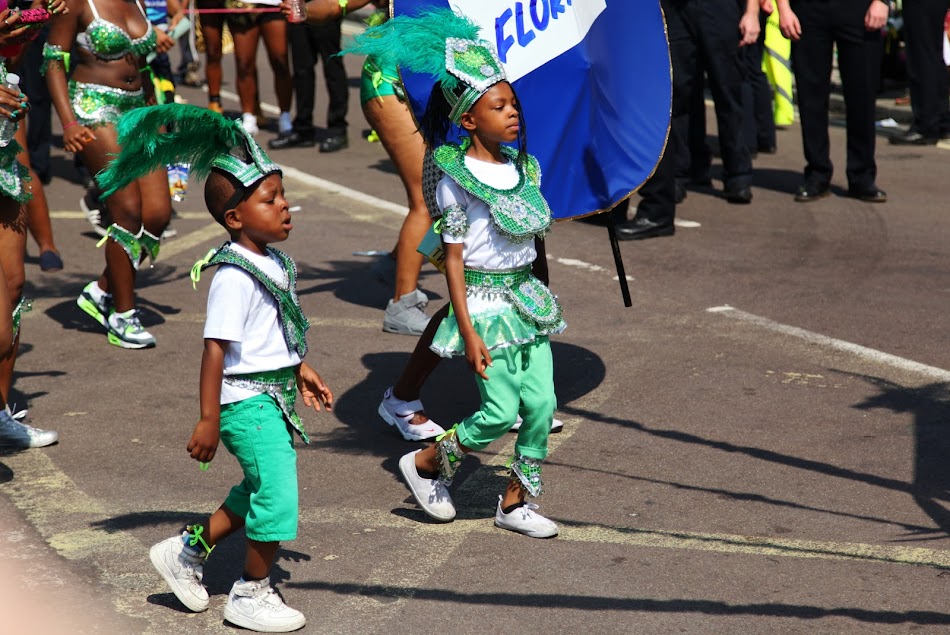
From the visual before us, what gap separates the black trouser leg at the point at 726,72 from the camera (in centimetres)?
946

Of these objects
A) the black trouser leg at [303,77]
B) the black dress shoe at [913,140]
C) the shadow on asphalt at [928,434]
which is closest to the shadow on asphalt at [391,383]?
the shadow on asphalt at [928,434]

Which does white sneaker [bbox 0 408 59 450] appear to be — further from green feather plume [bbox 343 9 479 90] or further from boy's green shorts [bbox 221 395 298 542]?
green feather plume [bbox 343 9 479 90]

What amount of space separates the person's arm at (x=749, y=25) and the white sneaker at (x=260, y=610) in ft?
22.6

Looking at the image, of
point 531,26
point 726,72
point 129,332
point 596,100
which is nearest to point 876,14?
point 726,72

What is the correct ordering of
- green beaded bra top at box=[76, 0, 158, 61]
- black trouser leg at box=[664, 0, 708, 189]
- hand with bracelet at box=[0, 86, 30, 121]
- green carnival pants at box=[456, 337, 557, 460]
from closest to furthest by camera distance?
green carnival pants at box=[456, 337, 557, 460], hand with bracelet at box=[0, 86, 30, 121], green beaded bra top at box=[76, 0, 158, 61], black trouser leg at box=[664, 0, 708, 189]

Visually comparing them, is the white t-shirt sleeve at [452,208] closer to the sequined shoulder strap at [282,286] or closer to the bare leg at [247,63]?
the sequined shoulder strap at [282,286]

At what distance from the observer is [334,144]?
1232 centimetres

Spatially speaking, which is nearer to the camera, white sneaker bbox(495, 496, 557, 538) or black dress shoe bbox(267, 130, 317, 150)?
white sneaker bbox(495, 496, 557, 538)

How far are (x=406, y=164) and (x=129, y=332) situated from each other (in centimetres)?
170

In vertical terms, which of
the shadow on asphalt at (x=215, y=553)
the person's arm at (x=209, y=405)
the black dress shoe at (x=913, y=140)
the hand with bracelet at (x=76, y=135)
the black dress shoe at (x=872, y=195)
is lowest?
the black dress shoe at (x=913, y=140)

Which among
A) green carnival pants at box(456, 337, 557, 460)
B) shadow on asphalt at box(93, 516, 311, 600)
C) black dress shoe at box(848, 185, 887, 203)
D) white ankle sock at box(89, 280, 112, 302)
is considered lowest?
black dress shoe at box(848, 185, 887, 203)

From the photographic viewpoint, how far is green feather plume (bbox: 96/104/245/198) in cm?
392

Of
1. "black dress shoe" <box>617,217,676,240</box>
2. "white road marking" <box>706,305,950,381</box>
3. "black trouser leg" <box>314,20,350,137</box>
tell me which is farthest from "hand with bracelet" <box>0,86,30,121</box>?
"black trouser leg" <box>314,20,350,137</box>

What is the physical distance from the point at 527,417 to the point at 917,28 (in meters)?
8.34
